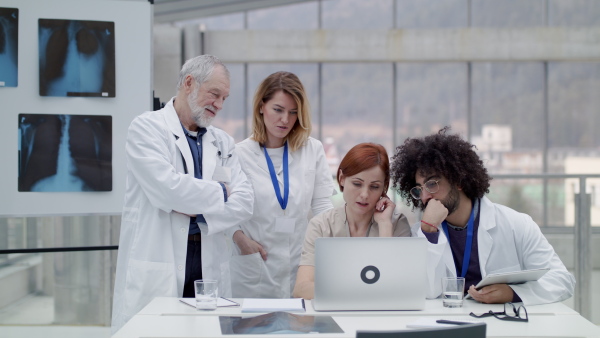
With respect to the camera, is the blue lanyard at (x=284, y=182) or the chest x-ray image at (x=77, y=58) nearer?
the blue lanyard at (x=284, y=182)

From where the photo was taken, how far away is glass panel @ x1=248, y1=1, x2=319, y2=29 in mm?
10539

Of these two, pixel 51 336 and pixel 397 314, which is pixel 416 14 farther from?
pixel 397 314

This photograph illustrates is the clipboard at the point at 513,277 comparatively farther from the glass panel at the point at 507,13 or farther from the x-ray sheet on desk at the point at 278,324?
the glass panel at the point at 507,13

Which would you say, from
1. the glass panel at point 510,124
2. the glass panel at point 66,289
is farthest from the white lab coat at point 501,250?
the glass panel at point 510,124

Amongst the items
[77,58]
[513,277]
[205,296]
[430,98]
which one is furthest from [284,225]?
[430,98]

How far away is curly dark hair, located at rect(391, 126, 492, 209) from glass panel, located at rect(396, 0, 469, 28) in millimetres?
7812

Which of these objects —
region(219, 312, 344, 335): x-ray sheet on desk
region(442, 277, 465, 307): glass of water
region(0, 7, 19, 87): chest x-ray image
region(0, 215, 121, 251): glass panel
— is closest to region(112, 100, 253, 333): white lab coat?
region(219, 312, 344, 335): x-ray sheet on desk

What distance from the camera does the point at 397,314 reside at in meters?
2.41

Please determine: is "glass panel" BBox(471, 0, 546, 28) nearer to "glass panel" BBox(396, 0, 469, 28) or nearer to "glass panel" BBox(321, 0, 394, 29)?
"glass panel" BBox(396, 0, 469, 28)

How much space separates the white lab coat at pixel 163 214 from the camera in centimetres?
281

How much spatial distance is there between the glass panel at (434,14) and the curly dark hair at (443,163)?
7812mm

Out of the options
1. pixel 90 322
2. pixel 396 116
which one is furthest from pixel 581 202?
pixel 396 116

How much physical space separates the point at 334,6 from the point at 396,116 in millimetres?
2117

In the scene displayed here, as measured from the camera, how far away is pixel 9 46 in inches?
142
